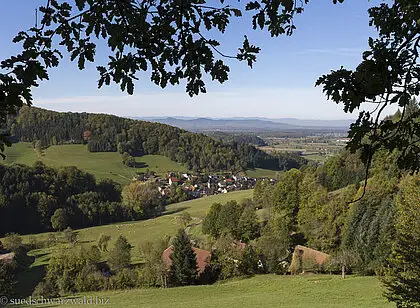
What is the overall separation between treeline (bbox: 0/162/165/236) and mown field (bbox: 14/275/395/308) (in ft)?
115

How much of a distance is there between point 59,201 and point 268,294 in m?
49.2

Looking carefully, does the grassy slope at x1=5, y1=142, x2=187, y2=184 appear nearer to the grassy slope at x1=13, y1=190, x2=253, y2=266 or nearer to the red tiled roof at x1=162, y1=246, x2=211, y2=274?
the grassy slope at x1=13, y1=190, x2=253, y2=266

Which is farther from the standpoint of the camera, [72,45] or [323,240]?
[323,240]

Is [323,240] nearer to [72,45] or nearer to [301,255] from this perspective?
[301,255]

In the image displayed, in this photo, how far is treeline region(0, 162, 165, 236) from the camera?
56875 millimetres

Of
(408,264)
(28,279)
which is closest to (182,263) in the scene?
(28,279)

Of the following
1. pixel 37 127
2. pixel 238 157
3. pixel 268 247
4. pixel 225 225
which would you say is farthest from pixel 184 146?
pixel 268 247

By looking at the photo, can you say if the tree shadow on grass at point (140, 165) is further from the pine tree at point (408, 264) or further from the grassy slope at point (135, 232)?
the pine tree at point (408, 264)

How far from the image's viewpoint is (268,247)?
96.2ft

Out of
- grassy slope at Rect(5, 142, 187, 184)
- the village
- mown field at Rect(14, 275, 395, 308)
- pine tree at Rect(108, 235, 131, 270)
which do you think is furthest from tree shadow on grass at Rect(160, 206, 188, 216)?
mown field at Rect(14, 275, 395, 308)

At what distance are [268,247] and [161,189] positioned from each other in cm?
4693

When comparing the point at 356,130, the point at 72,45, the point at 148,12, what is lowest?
the point at 356,130

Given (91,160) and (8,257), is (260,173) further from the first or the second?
(8,257)

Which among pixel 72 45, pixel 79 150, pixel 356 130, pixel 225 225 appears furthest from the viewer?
pixel 79 150
